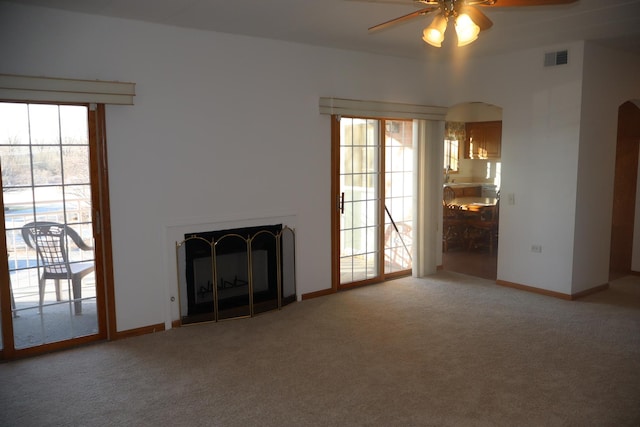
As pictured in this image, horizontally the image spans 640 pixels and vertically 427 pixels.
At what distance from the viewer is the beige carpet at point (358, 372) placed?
2998 millimetres

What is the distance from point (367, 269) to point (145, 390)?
3238mm

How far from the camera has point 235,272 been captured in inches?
191

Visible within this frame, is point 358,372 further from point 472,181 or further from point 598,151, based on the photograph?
point 472,181

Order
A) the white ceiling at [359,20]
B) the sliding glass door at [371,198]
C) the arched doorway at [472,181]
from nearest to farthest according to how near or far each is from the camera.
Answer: the white ceiling at [359,20], the sliding glass door at [371,198], the arched doorway at [472,181]

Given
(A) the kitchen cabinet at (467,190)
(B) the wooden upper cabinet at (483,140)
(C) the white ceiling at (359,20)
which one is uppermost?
(C) the white ceiling at (359,20)

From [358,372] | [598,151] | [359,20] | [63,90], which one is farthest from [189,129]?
[598,151]

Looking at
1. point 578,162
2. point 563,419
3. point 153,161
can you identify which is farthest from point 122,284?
point 578,162

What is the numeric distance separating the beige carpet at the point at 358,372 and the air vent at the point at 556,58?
263cm

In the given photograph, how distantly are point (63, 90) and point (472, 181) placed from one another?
778cm

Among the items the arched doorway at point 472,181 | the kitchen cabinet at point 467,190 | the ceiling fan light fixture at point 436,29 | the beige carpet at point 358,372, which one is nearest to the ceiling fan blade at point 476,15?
the ceiling fan light fixture at point 436,29

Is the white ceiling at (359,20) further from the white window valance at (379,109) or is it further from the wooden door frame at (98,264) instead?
the wooden door frame at (98,264)

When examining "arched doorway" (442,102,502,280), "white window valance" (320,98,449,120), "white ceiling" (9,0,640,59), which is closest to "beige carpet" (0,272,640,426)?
"white window valance" (320,98,449,120)

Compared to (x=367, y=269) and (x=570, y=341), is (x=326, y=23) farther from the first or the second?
(x=570, y=341)

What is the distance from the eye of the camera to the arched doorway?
303 inches
